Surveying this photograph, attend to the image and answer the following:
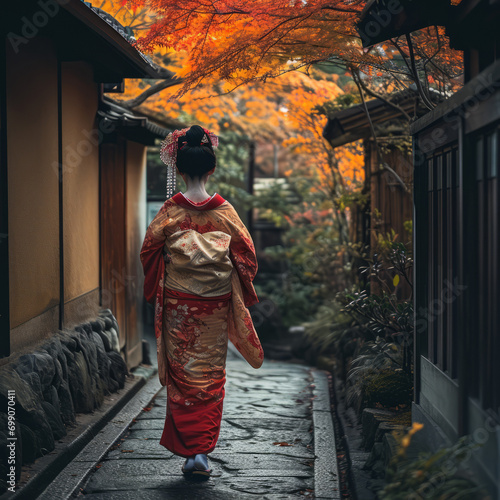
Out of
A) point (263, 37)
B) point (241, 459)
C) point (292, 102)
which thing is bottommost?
point (241, 459)

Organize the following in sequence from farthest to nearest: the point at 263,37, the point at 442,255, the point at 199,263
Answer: the point at 263,37
the point at 199,263
the point at 442,255

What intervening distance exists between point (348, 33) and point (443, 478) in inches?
163

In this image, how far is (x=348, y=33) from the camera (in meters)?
6.08

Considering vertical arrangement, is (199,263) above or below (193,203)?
below

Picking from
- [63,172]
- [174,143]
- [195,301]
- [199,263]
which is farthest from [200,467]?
[63,172]

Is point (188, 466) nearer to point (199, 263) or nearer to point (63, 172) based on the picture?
point (199, 263)

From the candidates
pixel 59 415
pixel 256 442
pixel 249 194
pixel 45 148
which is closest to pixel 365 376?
pixel 256 442

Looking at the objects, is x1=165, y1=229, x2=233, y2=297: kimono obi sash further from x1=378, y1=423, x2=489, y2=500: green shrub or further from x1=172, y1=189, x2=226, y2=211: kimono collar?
x1=378, y1=423, x2=489, y2=500: green shrub

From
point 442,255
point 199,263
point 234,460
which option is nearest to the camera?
point 442,255

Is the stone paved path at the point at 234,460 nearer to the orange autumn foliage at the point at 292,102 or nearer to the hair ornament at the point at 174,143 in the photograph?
the hair ornament at the point at 174,143

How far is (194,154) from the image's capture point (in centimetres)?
551

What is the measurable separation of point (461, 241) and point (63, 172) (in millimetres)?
4764

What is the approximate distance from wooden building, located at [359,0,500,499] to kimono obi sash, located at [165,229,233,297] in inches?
63.1

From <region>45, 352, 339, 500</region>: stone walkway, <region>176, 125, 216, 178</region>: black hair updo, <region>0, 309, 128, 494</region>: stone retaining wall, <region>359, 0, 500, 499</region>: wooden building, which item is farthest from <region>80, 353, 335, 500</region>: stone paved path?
<region>176, 125, 216, 178</region>: black hair updo
